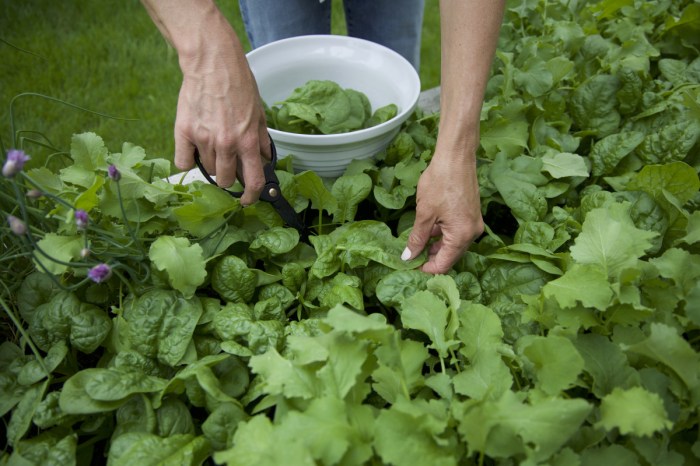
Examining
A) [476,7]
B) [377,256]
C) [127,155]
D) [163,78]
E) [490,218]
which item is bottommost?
[163,78]

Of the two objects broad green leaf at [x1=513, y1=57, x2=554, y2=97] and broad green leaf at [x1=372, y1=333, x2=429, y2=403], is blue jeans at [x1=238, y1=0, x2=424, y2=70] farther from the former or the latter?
broad green leaf at [x1=372, y1=333, x2=429, y2=403]

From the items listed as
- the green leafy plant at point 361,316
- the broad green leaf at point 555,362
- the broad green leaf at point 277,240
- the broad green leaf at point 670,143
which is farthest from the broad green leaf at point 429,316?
the broad green leaf at point 670,143

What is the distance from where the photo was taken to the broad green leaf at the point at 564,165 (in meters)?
Answer: 1.07

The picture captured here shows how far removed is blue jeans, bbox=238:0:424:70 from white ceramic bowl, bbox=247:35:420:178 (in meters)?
0.27

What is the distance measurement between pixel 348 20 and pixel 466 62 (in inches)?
37.0

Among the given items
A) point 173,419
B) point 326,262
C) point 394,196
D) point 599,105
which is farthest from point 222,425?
point 599,105

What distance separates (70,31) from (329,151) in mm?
2051

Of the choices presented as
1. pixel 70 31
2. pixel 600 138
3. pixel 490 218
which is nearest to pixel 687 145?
pixel 600 138

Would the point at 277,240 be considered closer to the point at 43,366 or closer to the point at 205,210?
the point at 205,210

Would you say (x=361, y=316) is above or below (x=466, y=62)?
below

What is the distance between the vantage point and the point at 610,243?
82 centimetres

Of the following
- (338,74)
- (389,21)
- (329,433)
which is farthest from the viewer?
(389,21)

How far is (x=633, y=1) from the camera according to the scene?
160cm

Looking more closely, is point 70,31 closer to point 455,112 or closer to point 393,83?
point 393,83
